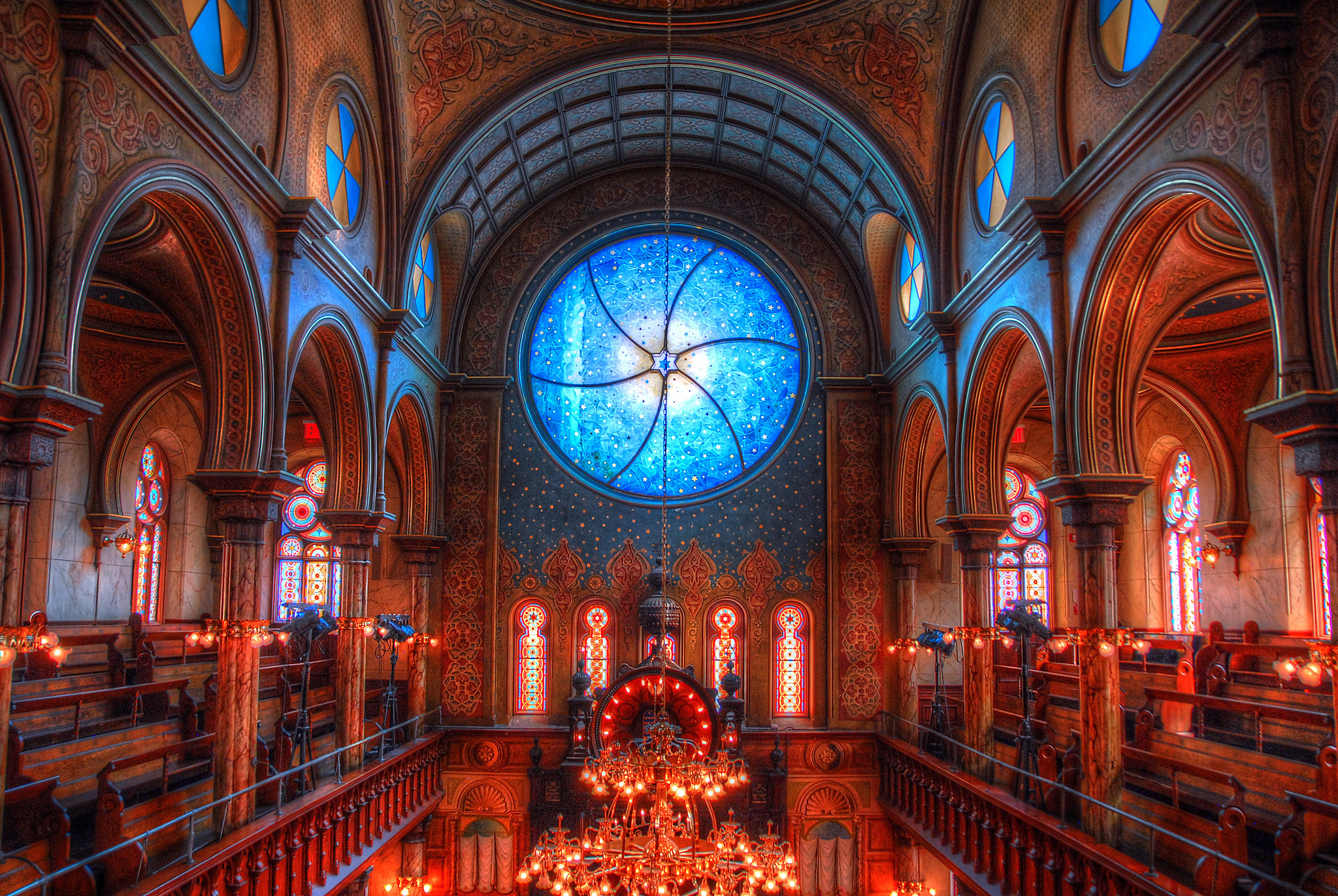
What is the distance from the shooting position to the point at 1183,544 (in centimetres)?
2186

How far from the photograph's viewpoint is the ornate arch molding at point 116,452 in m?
19.5

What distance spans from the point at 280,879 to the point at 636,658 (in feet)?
33.3

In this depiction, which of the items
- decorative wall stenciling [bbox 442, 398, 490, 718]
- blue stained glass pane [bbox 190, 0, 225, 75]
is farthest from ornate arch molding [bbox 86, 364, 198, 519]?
blue stained glass pane [bbox 190, 0, 225, 75]

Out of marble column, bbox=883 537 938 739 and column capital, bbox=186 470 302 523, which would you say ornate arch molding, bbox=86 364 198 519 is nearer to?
column capital, bbox=186 470 302 523

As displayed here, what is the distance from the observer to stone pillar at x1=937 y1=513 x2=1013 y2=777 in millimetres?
16141

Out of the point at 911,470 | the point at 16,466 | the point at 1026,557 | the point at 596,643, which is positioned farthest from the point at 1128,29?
the point at 596,643

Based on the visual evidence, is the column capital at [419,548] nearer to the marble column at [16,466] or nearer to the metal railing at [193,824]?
the metal railing at [193,824]

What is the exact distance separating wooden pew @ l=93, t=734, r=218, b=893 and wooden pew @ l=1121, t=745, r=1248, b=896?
10.2 metres

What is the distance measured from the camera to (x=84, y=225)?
854cm

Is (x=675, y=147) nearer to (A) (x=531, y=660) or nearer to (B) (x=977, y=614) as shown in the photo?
(A) (x=531, y=660)

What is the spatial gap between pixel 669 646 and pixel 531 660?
3199 millimetres

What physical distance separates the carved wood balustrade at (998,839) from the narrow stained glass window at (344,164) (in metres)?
13.4

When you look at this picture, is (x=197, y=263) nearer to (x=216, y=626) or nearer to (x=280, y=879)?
(x=216, y=626)

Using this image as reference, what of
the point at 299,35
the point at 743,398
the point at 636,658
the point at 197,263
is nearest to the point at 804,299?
the point at 743,398
